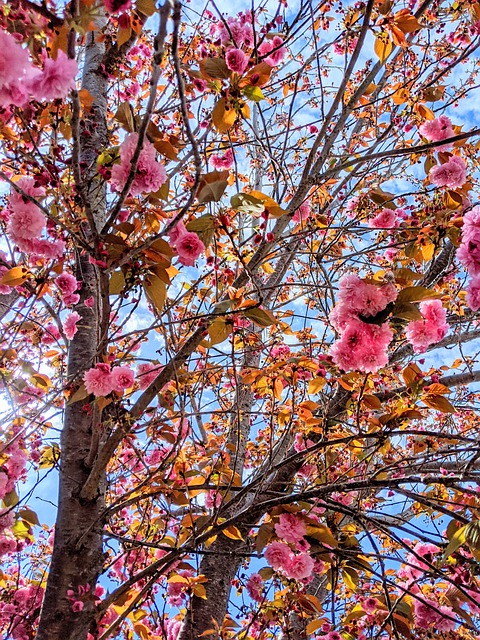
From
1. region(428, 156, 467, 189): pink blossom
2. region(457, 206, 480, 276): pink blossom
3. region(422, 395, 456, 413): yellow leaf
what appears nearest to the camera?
region(457, 206, 480, 276): pink blossom

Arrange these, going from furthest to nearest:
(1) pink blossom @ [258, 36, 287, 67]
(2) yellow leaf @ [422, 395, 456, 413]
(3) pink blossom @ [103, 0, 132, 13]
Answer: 1. (1) pink blossom @ [258, 36, 287, 67]
2. (2) yellow leaf @ [422, 395, 456, 413]
3. (3) pink blossom @ [103, 0, 132, 13]

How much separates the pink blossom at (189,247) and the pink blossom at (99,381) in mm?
496

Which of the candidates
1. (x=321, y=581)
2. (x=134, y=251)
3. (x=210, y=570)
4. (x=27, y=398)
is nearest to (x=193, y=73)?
(x=134, y=251)

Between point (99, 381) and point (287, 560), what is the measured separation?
3.13ft

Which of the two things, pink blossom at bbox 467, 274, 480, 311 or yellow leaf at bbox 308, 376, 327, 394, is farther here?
yellow leaf at bbox 308, 376, 327, 394

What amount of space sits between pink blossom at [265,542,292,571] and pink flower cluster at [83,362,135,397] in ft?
2.66

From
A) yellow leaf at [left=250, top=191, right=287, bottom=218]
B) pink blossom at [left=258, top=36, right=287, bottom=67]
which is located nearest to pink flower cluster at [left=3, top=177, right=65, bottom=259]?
yellow leaf at [left=250, top=191, right=287, bottom=218]

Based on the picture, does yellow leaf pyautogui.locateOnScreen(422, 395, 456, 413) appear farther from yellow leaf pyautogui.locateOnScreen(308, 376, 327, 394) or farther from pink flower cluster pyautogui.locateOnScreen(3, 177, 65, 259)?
pink flower cluster pyautogui.locateOnScreen(3, 177, 65, 259)

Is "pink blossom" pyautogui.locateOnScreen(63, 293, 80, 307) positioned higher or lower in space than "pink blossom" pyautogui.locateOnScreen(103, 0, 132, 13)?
higher

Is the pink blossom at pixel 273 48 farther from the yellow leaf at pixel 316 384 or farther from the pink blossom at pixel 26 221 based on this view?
the yellow leaf at pixel 316 384

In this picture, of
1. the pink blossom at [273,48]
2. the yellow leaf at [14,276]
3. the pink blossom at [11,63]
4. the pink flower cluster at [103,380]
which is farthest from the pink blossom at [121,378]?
the pink blossom at [273,48]

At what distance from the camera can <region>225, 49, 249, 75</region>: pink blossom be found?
1392mm

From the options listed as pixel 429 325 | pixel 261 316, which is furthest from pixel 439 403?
pixel 261 316

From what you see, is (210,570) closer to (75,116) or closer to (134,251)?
(134,251)
